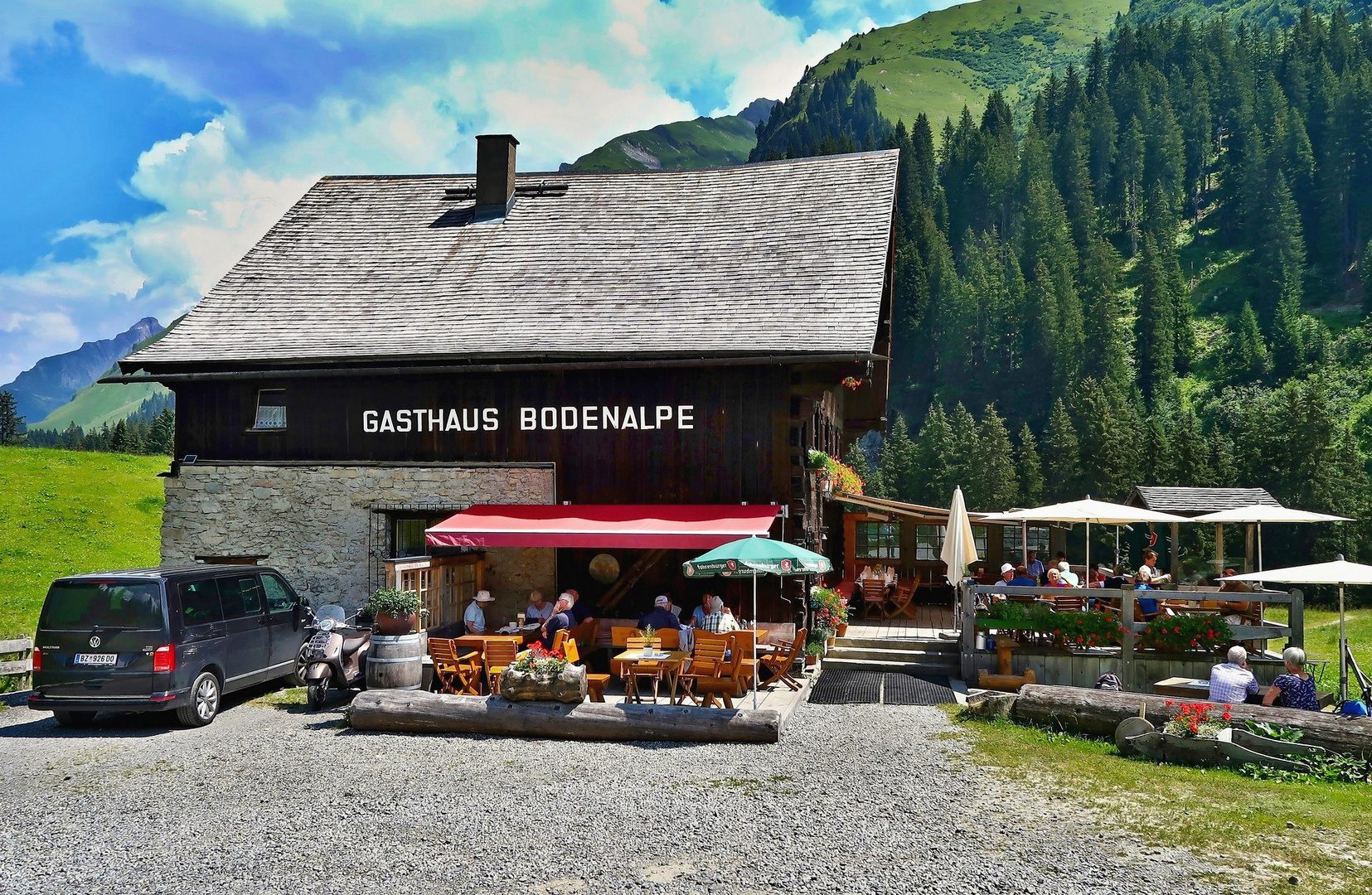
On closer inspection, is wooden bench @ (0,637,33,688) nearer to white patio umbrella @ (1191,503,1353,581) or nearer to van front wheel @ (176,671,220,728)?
van front wheel @ (176,671,220,728)

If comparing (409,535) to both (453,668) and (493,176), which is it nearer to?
(453,668)

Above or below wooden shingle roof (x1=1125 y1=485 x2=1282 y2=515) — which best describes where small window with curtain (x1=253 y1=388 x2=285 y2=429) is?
above

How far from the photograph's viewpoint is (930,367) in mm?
98875

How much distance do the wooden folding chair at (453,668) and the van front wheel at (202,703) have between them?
2323 mm

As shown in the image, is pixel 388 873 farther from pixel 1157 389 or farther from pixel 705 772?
pixel 1157 389

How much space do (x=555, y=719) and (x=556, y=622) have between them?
2.57 metres

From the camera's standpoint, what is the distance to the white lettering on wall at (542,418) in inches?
600

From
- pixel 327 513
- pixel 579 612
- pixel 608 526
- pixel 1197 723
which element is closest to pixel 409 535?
pixel 327 513

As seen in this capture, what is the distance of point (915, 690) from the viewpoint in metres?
13.2

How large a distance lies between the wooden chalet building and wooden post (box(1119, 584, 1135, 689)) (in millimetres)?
4547

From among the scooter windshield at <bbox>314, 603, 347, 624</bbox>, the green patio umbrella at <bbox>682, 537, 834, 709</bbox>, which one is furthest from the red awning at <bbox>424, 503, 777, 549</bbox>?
the scooter windshield at <bbox>314, 603, 347, 624</bbox>

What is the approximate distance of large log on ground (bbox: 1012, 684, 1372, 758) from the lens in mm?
8883

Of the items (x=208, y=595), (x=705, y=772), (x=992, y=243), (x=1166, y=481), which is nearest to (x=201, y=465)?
(x=208, y=595)

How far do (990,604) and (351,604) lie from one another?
9499 mm
